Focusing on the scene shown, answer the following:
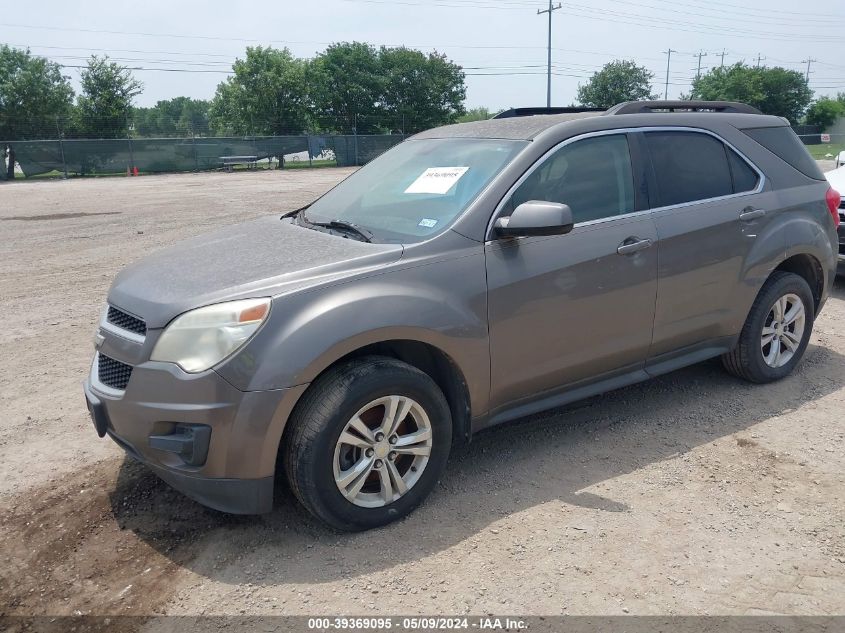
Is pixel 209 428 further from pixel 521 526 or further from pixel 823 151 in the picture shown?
pixel 823 151

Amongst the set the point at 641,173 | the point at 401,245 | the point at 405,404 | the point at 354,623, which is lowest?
the point at 354,623

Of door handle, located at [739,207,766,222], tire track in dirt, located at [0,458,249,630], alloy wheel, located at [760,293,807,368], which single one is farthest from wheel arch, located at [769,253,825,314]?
tire track in dirt, located at [0,458,249,630]

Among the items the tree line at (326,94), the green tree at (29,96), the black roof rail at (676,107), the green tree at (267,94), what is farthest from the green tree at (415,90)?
the black roof rail at (676,107)

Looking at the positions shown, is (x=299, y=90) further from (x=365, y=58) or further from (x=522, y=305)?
(x=522, y=305)

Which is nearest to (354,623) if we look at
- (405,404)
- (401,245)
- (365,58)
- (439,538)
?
(439,538)

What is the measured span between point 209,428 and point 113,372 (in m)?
0.66

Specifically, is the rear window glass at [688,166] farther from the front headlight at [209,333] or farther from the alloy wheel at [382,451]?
the front headlight at [209,333]

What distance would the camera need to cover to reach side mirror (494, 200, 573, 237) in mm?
3363

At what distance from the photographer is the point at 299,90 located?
192 feet

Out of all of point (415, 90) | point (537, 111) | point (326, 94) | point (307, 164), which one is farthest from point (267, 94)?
point (537, 111)

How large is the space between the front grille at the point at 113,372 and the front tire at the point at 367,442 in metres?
0.76

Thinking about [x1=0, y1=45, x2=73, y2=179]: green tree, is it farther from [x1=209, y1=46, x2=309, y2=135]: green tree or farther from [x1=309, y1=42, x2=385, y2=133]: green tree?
[x1=309, y1=42, x2=385, y2=133]: green tree

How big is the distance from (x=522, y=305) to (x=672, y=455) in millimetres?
1299

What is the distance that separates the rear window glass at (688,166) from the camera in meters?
4.22
